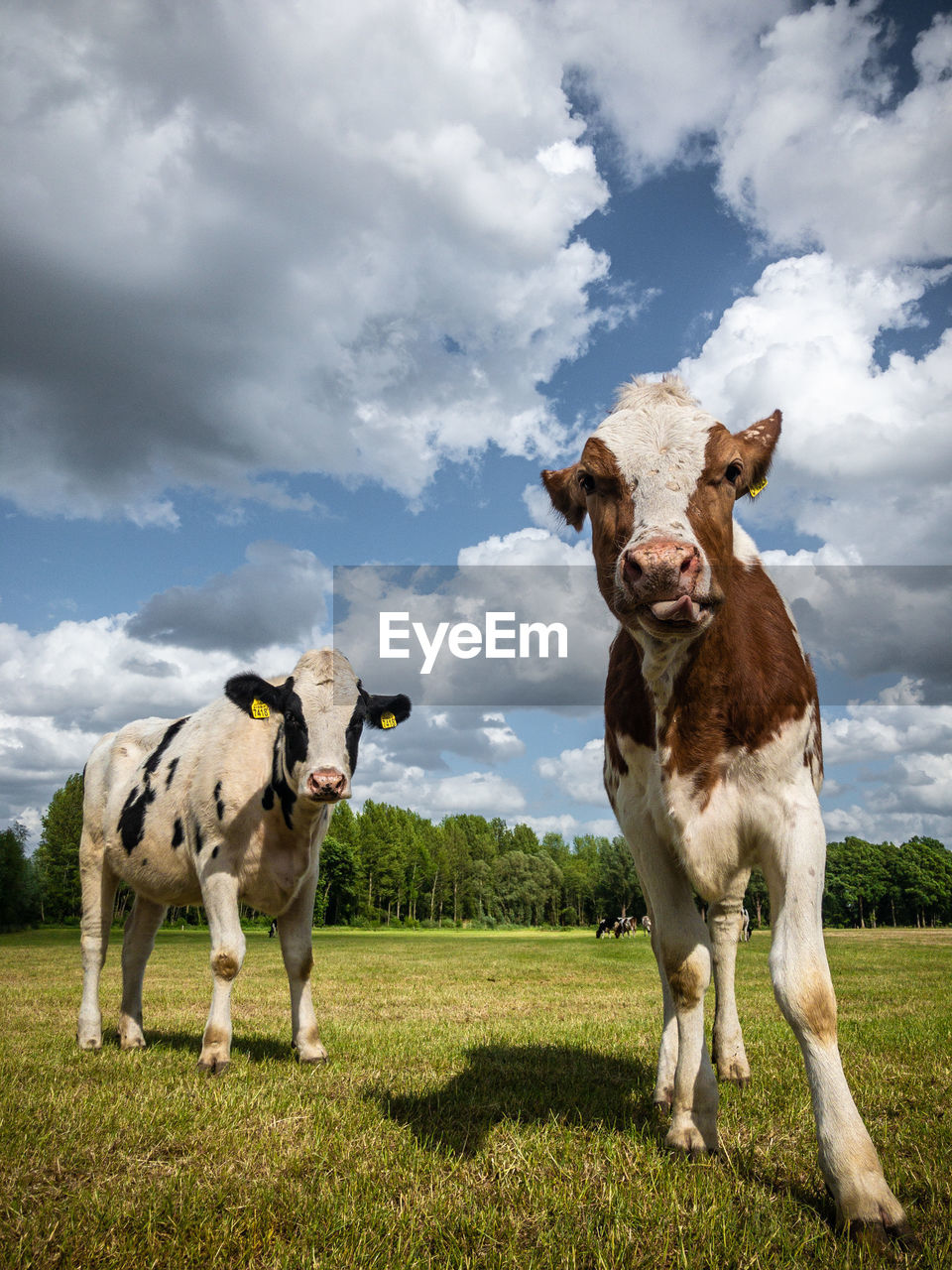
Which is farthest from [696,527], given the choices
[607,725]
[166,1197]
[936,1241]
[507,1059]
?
[507,1059]

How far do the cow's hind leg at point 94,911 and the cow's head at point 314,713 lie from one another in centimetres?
273

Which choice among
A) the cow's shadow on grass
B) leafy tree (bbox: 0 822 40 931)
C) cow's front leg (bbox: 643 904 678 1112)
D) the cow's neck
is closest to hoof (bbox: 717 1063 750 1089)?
the cow's shadow on grass

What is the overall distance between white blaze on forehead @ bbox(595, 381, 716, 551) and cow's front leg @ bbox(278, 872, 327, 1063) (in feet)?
15.8

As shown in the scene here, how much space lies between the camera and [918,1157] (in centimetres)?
364

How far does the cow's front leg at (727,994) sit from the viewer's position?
5.38 metres

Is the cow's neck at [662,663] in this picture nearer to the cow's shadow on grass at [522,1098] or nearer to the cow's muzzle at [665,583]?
the cow's muzzle at [665,583]

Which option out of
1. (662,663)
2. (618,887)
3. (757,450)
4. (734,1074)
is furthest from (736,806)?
(618,887)

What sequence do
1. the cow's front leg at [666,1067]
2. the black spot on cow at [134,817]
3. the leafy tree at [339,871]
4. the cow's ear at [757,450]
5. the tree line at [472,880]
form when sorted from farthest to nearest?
the leafy tree at [339,871] → the tree line at [472,880] → the black spot on cow at [134,817] → the cow's front leg at [666,1067] → the cow's ear at [757,450]

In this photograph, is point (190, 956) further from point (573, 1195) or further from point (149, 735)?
point (573, 1195)

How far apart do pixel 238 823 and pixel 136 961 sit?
255 cm

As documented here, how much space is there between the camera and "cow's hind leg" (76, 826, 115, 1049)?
8195 mm

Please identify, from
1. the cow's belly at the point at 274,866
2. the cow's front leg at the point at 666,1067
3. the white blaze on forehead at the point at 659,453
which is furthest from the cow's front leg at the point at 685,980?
→ the cow's belly at the point at 274,866

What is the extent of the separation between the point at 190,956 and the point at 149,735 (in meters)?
19.6

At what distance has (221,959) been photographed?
6.66 metres
